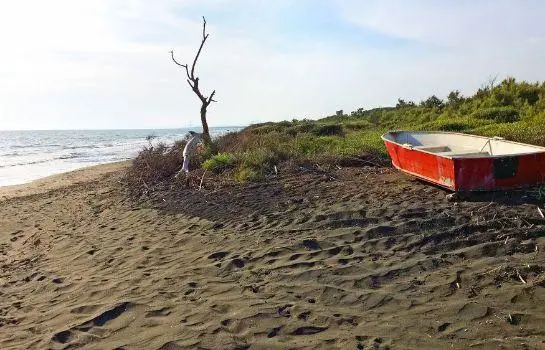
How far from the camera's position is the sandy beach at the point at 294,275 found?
414 cm

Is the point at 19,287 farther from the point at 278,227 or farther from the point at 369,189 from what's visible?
the point at 369,189

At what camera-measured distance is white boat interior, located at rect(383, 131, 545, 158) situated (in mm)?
8578

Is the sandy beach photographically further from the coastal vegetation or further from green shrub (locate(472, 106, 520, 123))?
green shrub (locate(472, 106, 520, 123))

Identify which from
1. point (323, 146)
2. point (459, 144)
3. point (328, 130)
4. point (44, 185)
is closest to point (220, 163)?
point (323, 146)

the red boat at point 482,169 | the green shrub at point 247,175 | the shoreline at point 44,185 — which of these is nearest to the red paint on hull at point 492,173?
the red boat at point 482,169

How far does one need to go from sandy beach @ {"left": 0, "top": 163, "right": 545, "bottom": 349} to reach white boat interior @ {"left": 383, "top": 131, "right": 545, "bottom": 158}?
1393 millimetres

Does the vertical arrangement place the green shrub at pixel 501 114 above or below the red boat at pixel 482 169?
above

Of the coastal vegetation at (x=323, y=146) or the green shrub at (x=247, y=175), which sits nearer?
the green shrub at (x=247, y=175)

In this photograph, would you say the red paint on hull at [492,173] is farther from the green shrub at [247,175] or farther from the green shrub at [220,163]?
the green shrub at [220,163]

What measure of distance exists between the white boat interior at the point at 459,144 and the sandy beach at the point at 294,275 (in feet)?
4.57

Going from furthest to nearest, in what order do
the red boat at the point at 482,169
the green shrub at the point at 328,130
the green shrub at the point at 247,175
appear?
the green shrub at the point at 328,130 → the green shrub at the point at 247,175 → the red boat at the point at 482,169

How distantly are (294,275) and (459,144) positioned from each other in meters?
6.49

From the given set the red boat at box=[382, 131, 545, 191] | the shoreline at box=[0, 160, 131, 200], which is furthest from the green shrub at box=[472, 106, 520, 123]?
the shoreline at box=[0, 160, 131, 200]

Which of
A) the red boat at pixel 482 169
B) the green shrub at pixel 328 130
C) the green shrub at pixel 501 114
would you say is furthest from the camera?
the green shrub at pixel 328 130
